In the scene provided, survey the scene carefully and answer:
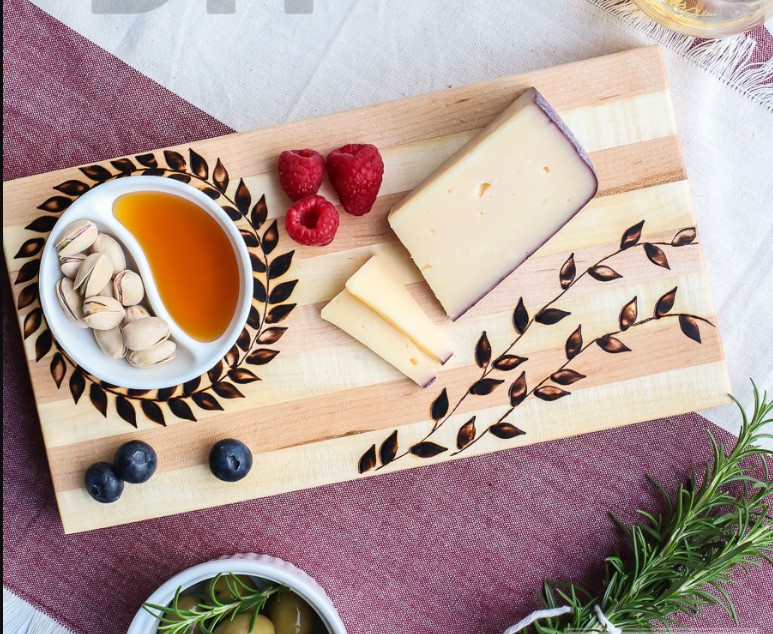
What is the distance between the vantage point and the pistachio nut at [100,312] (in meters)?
0.99

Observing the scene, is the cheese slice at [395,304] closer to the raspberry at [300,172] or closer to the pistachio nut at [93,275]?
the raspberry at [300,172]

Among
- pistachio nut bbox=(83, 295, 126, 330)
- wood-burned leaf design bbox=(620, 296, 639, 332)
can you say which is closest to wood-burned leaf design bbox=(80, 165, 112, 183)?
pistachio nut bbox=(83, 295, 126, 330)

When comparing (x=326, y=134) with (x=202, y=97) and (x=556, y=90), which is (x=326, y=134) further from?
(x=556, y=90)

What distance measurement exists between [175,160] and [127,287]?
0.77 feet

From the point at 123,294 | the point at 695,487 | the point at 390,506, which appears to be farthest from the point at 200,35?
the point at 695,487

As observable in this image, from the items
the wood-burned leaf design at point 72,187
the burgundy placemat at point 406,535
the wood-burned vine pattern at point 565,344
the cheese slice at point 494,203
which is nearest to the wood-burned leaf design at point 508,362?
the wood-burned vine pattern at point 565,344

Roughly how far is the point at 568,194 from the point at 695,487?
0.61 metres

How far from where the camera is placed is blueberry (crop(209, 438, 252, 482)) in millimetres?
1056

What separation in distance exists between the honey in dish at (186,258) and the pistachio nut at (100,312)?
0.28ft

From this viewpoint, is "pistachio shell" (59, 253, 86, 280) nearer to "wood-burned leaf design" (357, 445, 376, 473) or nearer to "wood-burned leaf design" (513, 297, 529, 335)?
"wood-burned leaf design" (357, 445, 376, 473)

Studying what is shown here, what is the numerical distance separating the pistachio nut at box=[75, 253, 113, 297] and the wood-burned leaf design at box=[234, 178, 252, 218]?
224 millimetres

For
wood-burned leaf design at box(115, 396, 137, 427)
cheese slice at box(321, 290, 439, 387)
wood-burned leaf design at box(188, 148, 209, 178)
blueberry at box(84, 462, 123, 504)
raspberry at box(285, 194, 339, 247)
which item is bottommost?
blueberry at box(84, 462, 123, 504)

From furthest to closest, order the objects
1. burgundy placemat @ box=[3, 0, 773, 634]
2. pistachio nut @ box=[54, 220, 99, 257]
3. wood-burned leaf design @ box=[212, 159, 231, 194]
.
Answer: burgundy placemat @ box=[3, 0, 773, 634], wood-burned leaf design @ box=[212, 159, 231, 194], pistachio nut @ box=[54, 220, 99, 257]

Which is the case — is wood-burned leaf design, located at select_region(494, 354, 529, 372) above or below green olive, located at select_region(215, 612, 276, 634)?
above
